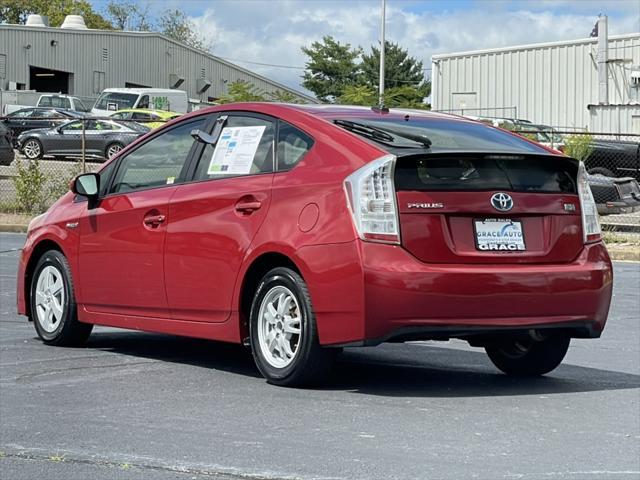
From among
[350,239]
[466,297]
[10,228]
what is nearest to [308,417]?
[350,239]

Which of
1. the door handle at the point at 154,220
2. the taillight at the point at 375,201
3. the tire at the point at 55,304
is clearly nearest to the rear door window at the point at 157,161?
the door handle at the point at 154,220

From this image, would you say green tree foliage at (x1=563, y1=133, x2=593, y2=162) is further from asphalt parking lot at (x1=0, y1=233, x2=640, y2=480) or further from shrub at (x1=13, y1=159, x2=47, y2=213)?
asphalt parking lot at (x1=0, y1=233, x2=640, y2=480)

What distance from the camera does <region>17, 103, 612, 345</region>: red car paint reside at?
21.8ft

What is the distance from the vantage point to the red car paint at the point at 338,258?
664cm

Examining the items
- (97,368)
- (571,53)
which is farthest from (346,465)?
(571,53)

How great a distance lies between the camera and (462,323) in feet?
22.1

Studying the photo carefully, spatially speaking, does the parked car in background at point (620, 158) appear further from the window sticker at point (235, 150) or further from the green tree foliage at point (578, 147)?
the window sticker at point (235, 150)

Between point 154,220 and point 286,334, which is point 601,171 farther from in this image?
point 286,334

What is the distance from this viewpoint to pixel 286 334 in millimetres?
7078

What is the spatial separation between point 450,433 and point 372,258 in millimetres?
1043

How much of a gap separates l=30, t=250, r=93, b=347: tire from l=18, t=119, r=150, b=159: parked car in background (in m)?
25.8

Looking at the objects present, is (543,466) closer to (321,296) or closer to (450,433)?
(450,433)

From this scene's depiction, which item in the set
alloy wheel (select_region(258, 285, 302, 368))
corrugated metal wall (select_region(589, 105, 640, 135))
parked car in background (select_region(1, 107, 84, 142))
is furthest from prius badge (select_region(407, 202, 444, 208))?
corrugated metal wall (select_region(589, 105, 640, 135))

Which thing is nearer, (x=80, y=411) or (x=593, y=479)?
(x=593, y=479)
